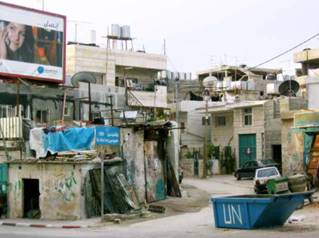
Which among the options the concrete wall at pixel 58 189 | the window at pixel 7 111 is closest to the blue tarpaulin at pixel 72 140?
the concrete wall at pixel 58 189

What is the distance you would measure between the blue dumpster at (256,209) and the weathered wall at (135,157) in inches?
406

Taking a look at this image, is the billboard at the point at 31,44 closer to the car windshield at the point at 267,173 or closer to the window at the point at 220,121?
the car windshield at the point at 267,173

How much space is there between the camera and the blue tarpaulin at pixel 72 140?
28547mm

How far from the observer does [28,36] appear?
3581 centimetres

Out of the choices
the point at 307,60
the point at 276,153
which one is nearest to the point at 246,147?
the point at 276,153

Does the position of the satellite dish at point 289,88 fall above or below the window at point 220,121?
above

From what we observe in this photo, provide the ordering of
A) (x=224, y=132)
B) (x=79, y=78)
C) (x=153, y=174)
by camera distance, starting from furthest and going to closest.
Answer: (x=224, y=132), (x=79, y=78), (x=153, y=174)

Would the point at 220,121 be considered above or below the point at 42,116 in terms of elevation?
above

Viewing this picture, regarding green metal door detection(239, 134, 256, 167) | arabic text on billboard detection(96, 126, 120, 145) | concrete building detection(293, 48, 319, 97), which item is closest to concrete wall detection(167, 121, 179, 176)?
arabic text on billboard detection(96, 126, 120, 145)

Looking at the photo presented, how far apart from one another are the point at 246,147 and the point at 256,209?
3734 centimetres

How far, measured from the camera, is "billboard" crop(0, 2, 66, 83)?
114 feet

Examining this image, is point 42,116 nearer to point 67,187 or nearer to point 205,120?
point 67,187

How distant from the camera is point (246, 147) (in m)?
56.1

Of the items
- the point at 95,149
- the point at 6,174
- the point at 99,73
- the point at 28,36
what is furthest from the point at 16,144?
the point at 99,73
